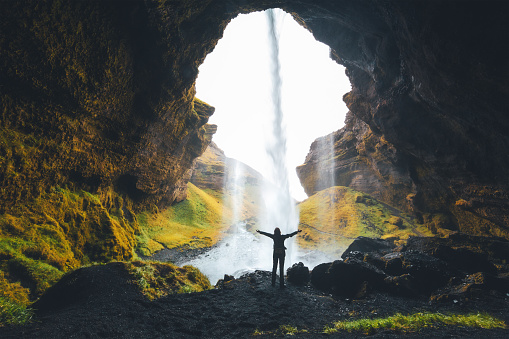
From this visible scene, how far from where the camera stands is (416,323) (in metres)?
5.41

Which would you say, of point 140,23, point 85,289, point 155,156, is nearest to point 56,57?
point 140,23

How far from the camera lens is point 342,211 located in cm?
3008

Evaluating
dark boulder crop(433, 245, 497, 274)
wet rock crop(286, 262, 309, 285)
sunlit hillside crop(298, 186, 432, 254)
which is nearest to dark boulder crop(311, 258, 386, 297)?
wet rock crop(286, 262, 309, 285)

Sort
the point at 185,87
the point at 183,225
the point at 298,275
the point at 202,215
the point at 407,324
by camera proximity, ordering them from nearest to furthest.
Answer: the point at 407,324 < the point at 298,275 < the point at 185,87 < the point at 183,225 < the point at 202,215

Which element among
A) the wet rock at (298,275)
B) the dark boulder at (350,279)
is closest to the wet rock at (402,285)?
the dark boulder at (350,279)

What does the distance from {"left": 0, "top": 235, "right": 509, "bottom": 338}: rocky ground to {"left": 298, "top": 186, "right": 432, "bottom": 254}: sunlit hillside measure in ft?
49.9

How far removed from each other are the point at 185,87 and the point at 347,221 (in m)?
24.7

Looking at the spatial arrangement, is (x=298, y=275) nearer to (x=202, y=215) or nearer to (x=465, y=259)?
(x=465, y=259)

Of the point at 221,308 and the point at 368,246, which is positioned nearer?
the point at 221,308

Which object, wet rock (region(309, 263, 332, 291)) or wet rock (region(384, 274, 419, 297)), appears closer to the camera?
wet rock (region(384, 274, 419, 297))

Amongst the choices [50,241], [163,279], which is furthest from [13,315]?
[50,241]

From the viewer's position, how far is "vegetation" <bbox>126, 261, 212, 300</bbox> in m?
6.91

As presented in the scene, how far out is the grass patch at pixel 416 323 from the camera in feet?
17.1

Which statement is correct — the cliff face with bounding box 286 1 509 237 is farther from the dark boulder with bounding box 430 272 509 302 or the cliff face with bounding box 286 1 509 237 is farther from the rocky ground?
the rocky ground
